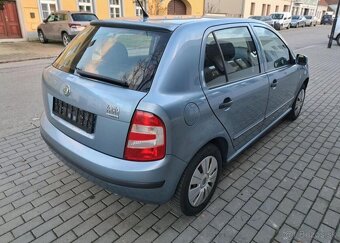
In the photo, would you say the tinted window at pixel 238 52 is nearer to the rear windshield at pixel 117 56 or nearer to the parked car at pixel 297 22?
the rear windshield at pixel 117 56

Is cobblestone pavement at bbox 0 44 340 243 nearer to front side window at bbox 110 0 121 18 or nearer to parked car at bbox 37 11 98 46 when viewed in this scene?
parked car at bbox 37 11 98 46

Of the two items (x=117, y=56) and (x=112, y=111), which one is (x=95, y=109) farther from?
(x=117, y=56)

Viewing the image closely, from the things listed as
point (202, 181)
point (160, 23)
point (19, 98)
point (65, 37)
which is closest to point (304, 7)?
point (65, 37)

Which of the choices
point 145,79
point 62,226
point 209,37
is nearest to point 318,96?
point 209,37

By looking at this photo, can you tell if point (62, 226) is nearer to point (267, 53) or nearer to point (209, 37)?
point (209, 37)

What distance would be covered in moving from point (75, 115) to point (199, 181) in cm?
Answer: 122

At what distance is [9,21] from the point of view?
48.4ft

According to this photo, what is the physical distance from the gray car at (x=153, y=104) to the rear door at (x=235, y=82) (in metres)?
0.01

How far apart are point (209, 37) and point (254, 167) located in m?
1.76

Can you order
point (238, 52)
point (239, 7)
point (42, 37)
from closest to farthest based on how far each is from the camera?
Answer: point (238, 52), point (42, 37), point (239, 7)

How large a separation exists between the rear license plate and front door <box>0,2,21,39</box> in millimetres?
14785

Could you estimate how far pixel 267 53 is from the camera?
344 centimetres

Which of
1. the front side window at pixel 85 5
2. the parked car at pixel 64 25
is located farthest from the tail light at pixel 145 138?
the front side window at pixel 85 5

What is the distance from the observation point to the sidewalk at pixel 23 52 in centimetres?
1059
